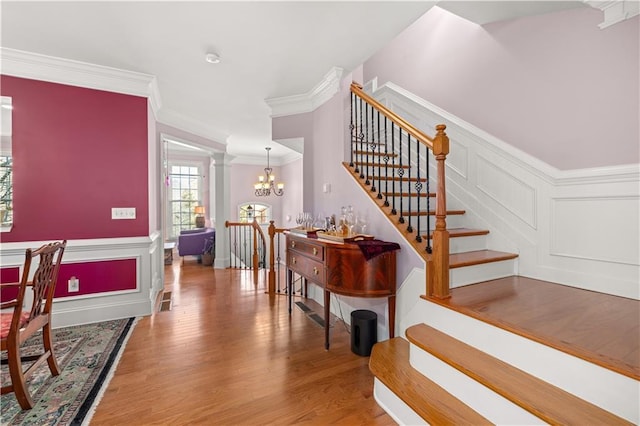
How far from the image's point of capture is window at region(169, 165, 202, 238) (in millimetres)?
8664

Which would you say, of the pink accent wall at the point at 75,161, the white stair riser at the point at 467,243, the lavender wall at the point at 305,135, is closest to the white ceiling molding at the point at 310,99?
the lavender wall at the point at 305,135

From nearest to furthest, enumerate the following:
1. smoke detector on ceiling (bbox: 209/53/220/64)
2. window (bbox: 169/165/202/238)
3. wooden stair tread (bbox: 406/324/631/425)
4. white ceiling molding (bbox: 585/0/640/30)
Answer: wooden stair tread (bbox: 406/324/631/425) → white ceiling molding (bbox: 585/0/640/30) → smoke detector on ceiling (bbox: 209/53/220/64) → window (bbox: 169/165/202/238)

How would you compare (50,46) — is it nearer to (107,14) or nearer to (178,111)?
(107,14)

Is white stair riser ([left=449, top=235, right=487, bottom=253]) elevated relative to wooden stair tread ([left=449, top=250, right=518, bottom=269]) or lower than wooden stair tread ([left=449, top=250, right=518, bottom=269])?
elevated

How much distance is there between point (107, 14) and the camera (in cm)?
221

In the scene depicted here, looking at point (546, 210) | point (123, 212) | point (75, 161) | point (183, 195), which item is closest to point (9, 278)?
point (123, 212)

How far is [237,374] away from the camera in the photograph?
2143 millimetres

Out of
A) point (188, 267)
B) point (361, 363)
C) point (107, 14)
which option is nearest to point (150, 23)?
point (107, 14)

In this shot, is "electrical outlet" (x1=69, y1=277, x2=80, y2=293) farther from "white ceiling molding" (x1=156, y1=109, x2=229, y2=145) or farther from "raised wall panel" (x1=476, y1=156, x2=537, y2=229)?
"raised wall panel" (x1=476, y1=156, x2=537, y2=229)

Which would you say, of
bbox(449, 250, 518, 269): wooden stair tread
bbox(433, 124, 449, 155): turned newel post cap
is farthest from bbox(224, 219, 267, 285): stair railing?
bbox(433, 124, 449, 155): turned newel post cap

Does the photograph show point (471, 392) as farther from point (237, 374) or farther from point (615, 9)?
point (615, 9)

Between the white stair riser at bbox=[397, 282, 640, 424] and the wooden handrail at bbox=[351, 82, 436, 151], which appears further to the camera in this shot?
the wooden handrail at bbox=[351, 82, 436, 151]

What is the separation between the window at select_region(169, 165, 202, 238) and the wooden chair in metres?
7.03

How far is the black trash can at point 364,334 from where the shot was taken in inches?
97.0
